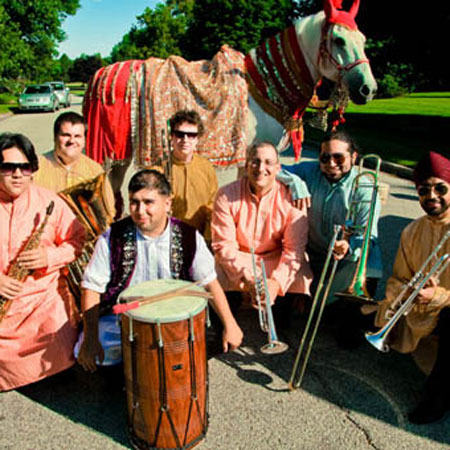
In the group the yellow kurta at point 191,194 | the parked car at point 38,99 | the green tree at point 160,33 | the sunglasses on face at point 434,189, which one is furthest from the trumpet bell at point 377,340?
the green tree at point 160,33

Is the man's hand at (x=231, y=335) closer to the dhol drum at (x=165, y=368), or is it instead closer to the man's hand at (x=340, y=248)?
the dhol drum at (x=165, y=368)

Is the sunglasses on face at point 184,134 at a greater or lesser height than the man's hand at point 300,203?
greater

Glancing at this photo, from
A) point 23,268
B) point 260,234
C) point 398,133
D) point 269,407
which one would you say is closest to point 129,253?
point 23,268

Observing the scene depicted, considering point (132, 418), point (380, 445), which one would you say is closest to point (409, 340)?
point (380, 445)

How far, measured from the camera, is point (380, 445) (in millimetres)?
2441

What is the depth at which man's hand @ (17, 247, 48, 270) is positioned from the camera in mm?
2662

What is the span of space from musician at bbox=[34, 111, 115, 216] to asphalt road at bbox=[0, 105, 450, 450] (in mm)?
1457

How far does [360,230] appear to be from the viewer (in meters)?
3.26

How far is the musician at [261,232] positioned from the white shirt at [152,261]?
528mm

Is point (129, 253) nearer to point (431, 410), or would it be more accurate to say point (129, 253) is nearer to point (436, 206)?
point (436, 206)

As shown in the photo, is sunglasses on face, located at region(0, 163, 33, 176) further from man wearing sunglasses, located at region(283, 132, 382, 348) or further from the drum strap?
man wearing sunglasses, located at region(283, 132, 382, 348)

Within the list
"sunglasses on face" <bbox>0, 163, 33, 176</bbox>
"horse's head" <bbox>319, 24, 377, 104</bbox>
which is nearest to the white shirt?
"sunglasses on face" <bbox>0, 163, 33, 176</bbox>

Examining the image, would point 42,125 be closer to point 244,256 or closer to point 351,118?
point 351,118

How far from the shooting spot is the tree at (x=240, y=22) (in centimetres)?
2964
